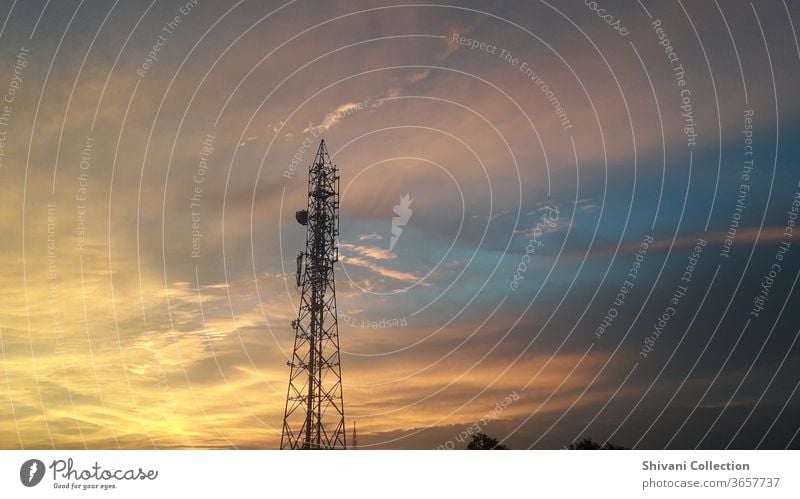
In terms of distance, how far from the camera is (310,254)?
116 feet
